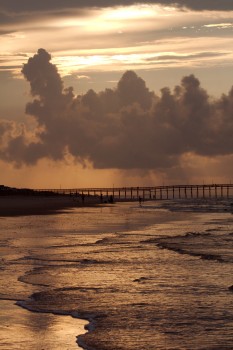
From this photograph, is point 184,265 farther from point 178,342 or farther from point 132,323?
point 178,342

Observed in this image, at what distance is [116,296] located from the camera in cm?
1948

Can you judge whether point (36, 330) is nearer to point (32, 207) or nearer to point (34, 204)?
→ point (32, 207)

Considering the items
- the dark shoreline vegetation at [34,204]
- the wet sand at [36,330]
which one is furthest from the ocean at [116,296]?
the dark shoreline vegetation at [34,204]

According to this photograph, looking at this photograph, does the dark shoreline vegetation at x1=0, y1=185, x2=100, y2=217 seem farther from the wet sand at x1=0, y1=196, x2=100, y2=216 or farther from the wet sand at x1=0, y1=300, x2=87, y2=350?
the wet sand at x1=0, y1=300, x2=87, y2=350

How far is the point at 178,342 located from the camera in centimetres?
1464

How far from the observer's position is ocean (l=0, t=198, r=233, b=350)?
591 inches

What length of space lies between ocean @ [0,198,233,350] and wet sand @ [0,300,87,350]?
19 mm

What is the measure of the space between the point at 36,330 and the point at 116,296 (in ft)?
13.4

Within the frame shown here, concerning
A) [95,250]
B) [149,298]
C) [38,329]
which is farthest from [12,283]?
[95,250]

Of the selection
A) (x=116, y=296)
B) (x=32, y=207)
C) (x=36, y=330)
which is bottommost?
(x=36, y=330)

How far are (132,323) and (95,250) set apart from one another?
1561 cm

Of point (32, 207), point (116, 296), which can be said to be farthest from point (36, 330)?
point (32, 207)

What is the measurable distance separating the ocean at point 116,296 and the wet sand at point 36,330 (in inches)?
0.8

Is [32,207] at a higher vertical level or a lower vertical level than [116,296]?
higher
